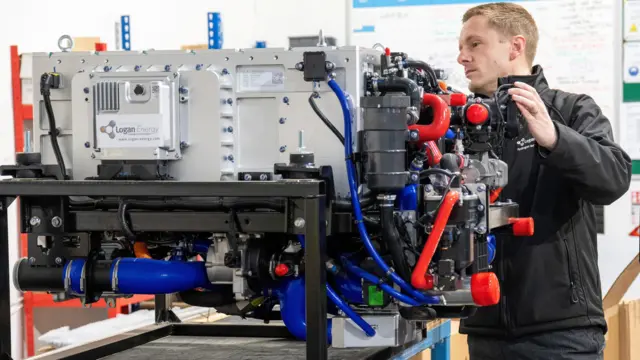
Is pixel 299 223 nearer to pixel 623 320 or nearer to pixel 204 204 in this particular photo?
pixel 204 204

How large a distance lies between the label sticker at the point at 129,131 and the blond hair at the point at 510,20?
1.15 meters

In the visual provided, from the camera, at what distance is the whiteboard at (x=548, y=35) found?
4.42 metres

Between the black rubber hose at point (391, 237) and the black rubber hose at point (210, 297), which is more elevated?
the black rubber hose at point (391, 237)

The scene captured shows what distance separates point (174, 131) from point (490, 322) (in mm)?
1112

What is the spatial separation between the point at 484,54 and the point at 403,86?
2.64ft

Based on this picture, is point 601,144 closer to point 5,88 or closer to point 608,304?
point 608,304

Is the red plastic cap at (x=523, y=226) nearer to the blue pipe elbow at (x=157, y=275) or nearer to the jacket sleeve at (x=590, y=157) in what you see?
the jacket sleeve at (x=590, y=157)

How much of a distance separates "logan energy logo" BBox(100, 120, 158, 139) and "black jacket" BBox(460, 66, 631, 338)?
1.04 m

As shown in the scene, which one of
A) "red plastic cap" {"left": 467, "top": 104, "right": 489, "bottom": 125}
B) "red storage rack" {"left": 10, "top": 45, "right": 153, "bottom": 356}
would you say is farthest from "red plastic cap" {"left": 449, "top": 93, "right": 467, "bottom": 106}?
"red storage rack" {"left": 10, "top": 45, "right": 153, "bottom": 356}

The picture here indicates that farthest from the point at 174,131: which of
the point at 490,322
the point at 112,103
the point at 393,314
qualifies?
the point at 490,322

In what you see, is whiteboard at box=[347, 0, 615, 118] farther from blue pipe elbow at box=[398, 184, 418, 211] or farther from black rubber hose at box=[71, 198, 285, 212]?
black rubber hose at box=[71, 198, 285, 212]

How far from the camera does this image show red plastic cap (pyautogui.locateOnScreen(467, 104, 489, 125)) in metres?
1.95

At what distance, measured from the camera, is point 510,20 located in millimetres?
2625

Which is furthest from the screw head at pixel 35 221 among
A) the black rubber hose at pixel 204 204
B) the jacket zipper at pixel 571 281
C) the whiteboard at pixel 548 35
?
the whiteboard at pixel 548 35
